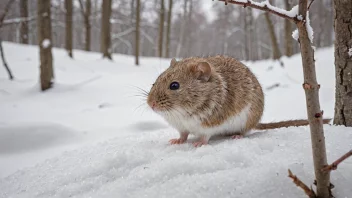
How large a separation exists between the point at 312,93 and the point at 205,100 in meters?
1.15

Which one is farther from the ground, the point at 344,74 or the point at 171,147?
the point at 344,74

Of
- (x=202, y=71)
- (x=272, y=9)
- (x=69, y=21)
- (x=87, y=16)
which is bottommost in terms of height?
(x=202, y=71)

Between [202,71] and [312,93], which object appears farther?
[202,71]

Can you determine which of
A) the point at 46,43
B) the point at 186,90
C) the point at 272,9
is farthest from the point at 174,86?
the point at 46,43

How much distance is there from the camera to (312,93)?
Result: 109 cm

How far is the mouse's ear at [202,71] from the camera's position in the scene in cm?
222

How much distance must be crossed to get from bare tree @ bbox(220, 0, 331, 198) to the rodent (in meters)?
1.10

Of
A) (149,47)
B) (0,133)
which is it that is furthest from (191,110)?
(149,47)

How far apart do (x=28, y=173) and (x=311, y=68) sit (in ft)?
7.47

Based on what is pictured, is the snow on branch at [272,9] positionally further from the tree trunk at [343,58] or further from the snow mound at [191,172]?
the tree trunk at [343,58]

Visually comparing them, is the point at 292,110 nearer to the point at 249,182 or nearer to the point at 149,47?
the point at 249,182

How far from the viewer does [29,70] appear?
8.63m

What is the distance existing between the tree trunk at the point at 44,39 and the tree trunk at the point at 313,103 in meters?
6.70

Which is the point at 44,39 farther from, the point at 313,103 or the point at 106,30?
the point at 313,103
